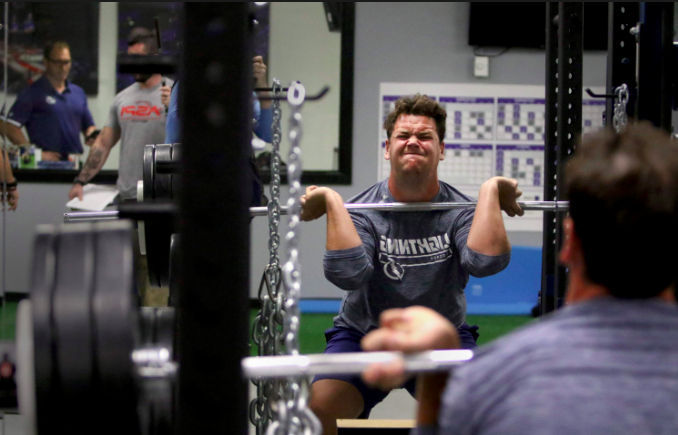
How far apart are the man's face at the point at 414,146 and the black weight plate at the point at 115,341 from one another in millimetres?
1199

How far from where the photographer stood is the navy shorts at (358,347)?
186cm

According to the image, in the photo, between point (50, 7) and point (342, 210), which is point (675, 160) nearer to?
point (342, 210)

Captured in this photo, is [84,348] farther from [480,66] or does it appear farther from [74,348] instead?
[480,66]

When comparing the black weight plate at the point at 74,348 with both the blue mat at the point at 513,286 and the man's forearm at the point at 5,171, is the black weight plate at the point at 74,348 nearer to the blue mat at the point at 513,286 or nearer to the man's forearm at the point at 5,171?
the man's forearm at the point at 5,171

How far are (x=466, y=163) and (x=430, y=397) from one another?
433 cm

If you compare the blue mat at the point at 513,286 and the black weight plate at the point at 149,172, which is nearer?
the black weight plate at the point at 149,172

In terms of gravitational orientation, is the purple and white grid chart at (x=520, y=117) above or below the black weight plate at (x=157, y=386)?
above

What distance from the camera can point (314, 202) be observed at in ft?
6.03

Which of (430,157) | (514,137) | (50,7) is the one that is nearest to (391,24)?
(514,137)

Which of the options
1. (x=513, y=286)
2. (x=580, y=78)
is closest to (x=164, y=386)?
(x=580, y=78)

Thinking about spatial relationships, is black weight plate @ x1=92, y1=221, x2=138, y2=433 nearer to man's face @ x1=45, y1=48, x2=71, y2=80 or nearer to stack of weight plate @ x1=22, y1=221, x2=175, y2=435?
stack of weight plate @ x1=22, y1=221, x2=175, y2=435

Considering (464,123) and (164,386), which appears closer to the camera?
(164,386)

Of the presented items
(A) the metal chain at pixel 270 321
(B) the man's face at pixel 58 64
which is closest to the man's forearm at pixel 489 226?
(A) the metal chain at pixel 270 321

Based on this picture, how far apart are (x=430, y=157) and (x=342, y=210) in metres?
0.38
